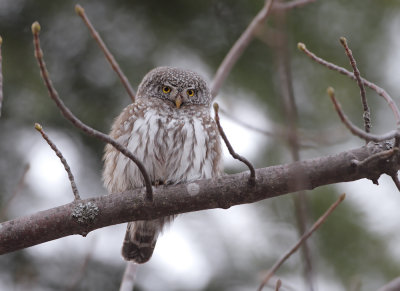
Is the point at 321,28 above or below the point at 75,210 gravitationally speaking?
above

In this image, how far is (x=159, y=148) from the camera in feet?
14.0

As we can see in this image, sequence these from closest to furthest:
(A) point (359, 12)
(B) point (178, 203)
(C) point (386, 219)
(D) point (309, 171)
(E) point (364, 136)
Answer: (E) point (364, 136)
(D) point (309, 171)
(B) point (178, 203)
(C) point (386, 219)
(A) point (359, 12)

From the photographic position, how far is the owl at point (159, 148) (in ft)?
13.9

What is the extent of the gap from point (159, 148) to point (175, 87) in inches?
37.1

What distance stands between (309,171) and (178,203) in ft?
2.41

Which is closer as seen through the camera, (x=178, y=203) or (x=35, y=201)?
(x=178, y=203)

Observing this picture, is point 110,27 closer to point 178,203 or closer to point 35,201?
point 35,201

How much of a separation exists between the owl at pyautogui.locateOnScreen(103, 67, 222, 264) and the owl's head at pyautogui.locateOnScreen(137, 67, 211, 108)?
14 mm

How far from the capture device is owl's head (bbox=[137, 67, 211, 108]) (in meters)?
4.95

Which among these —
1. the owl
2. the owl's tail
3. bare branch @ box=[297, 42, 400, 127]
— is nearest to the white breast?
the owl

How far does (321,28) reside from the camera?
5.86 meters

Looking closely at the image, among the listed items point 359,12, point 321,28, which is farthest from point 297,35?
point 359,12

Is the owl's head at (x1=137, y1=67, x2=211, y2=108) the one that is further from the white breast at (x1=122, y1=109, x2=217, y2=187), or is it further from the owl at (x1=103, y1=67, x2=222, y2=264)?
the white breast at (x1=122, y1=109, x2=217, y2=187)

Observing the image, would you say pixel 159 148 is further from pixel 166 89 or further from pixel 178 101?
pixel 166 89
